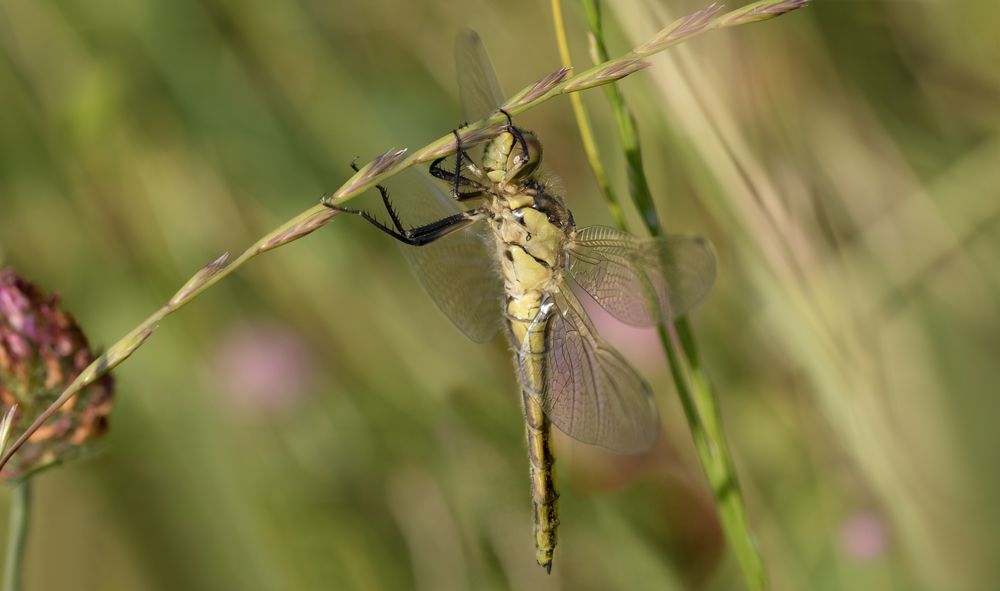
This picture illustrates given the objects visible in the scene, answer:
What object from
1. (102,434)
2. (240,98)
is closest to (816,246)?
(102,434)

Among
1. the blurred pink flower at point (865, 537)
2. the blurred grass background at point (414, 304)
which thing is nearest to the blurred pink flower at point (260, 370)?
the blurred grass background at point (414, 304)

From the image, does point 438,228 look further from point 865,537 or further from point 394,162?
point 865,537

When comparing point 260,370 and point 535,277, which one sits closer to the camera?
point 535,277

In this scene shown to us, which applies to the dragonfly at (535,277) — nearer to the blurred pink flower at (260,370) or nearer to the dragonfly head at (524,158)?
the dragonfly head at (524,158)

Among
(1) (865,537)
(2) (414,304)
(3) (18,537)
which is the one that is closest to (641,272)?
(1) (865,537)

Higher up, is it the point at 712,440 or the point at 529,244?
the point at 529,244

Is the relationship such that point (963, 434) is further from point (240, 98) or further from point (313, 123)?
point (240, 98)

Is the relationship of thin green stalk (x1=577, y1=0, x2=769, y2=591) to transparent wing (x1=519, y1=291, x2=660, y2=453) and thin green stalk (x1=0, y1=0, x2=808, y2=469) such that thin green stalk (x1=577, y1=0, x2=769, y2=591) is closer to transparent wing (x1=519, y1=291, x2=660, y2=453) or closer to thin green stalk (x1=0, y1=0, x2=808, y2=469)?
thin green stalk (x1=0, y1=0, x2=808, y2=469)
